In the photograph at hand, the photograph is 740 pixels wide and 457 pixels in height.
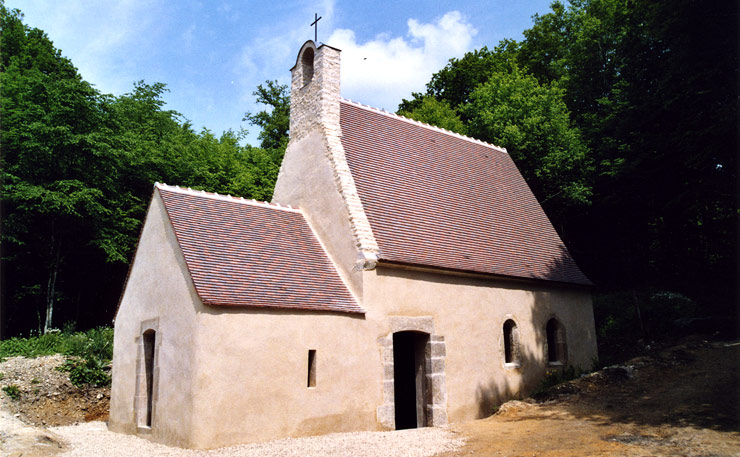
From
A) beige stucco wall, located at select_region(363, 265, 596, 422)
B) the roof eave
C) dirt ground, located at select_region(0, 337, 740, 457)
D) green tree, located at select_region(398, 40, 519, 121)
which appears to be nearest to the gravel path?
dirt ground, located at select_region(0, 337, 740, 457)

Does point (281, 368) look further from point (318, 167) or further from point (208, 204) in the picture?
point (318, 167)

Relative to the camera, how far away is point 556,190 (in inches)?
994

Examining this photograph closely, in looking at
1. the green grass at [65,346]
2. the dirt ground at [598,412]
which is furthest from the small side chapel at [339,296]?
the green grass at [65,346]

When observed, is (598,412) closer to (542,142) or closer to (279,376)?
(279,376)

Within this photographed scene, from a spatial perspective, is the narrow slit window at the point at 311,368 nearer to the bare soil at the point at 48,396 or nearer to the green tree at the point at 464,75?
the bare soil at the point at 48,396

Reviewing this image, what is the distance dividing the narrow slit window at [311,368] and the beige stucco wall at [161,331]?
2368 mm

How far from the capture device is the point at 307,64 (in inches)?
628

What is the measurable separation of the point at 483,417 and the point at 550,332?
447 cm

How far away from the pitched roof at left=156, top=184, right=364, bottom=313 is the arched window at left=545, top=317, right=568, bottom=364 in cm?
745

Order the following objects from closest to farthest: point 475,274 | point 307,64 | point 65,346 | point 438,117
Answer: point 475,274, point 307,64, point 65,346, point 438,117

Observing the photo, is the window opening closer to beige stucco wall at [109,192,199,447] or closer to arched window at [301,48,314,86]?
beige stucco wall at [109,192,199,447]

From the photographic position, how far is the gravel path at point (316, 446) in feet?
30.2

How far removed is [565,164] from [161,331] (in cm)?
1958

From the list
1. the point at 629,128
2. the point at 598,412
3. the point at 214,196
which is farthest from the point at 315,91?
the point at 598,412
